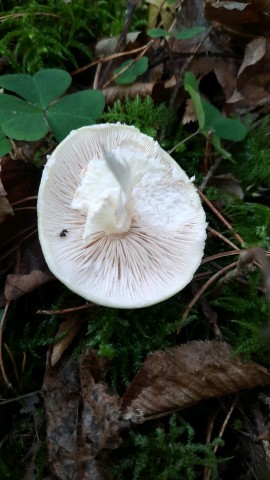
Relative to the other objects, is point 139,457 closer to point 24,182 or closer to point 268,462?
point 268,462

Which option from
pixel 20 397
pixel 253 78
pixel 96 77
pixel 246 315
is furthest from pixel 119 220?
pixel 253 78

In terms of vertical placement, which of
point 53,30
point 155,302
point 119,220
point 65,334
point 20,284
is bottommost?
point 65,334

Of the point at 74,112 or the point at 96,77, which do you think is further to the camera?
the point at 96,77

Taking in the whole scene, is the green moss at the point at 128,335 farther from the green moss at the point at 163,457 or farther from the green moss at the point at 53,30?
the green moss at the point at 53,30

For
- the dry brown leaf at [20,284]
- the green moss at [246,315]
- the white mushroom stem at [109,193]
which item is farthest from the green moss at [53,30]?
the green moss at [246,315]

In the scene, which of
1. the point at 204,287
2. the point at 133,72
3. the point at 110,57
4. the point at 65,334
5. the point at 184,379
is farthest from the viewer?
the point at 110,57

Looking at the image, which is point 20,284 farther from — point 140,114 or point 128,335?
point 140,114

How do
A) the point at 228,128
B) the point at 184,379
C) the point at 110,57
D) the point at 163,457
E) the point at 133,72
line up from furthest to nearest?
the point at 110,57 < the point at 133,72 < the point at 228,128 < the point at 184,379 < the point at 163,457
